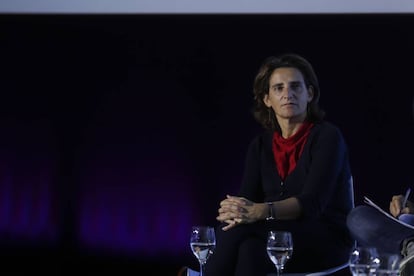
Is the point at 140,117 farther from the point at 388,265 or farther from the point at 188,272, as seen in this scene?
the point at 388,265

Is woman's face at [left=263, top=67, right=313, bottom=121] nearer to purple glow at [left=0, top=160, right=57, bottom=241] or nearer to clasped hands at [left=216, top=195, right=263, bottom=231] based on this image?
clasped hands at [left=216, top=195, right=263, bottom=231]

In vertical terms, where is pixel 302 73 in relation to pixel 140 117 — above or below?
below

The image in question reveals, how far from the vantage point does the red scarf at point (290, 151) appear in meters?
2.57

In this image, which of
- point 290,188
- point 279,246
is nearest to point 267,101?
point 290,188

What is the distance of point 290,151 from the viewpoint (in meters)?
2.58

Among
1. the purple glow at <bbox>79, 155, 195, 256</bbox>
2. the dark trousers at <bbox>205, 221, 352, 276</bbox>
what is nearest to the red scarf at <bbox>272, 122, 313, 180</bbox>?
the dark trousers at <bbox>205, 221, 352, 276</bbox>

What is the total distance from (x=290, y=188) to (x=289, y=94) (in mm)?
322

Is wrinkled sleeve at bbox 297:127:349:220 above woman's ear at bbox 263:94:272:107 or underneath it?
underneath

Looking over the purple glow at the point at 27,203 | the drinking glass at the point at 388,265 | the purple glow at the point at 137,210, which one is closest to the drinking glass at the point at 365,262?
the drinking glass at the point at 388,265

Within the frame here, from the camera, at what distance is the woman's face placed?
2.60 meters

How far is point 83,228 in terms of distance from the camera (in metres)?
4.55

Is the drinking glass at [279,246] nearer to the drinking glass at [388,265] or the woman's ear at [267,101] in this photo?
the drinking glass at [388,265]

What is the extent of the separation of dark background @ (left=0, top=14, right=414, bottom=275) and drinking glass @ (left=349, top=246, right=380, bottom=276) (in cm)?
266

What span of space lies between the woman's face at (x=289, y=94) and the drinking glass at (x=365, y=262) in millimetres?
1057
